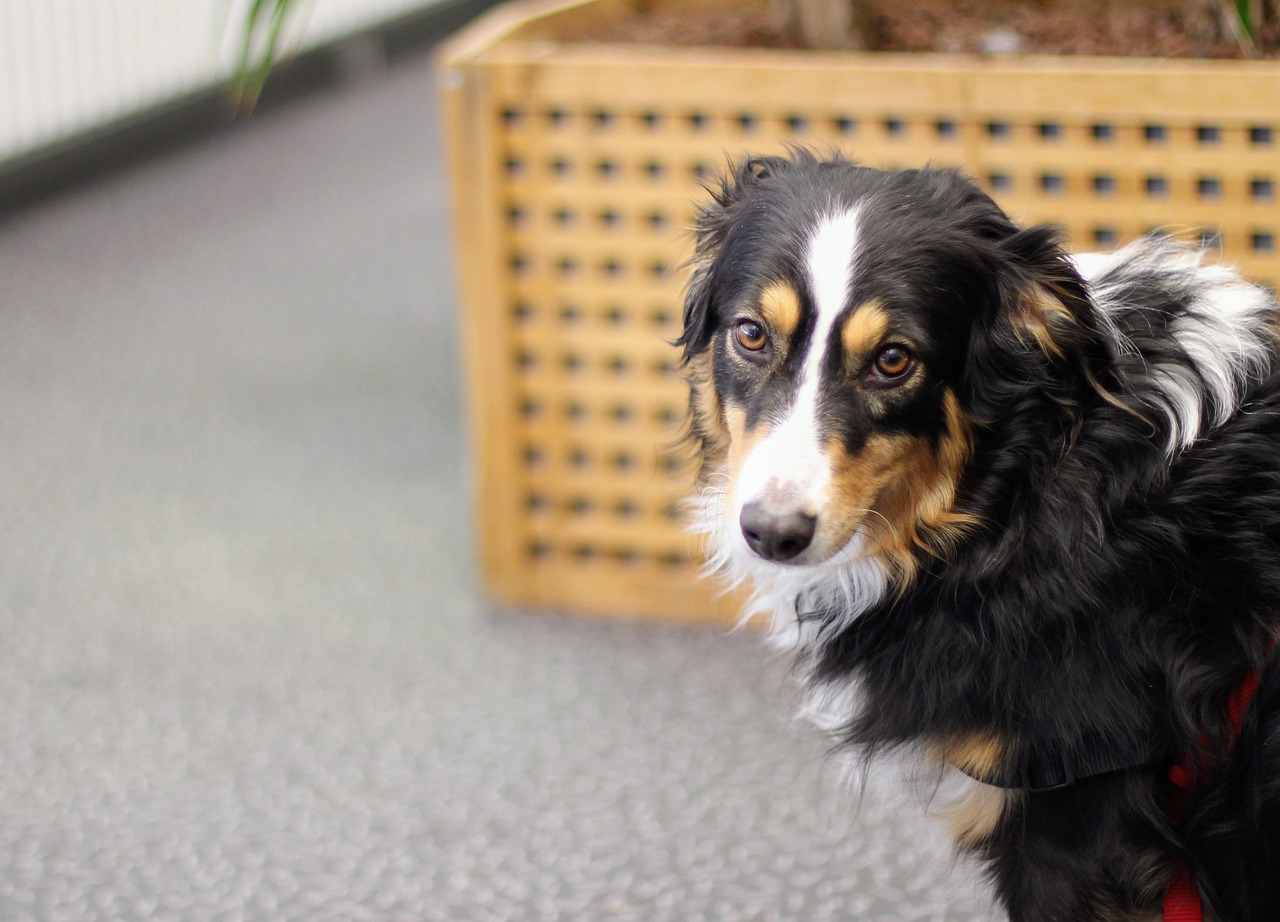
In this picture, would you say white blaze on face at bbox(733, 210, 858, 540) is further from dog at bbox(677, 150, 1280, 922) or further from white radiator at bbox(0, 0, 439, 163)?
white radiator at bbox(0, 0, 439, 163)

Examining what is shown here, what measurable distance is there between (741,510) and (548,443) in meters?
1.18

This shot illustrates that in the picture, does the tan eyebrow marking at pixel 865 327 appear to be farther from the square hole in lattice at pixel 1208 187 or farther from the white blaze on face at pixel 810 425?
the square hole in lattice at pixel 1208 187

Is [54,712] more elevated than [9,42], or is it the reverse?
[9,42]

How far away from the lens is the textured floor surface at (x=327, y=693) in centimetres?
194

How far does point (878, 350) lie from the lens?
141 centimetres

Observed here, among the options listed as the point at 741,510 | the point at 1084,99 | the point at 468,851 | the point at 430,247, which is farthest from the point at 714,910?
the point at 430,247

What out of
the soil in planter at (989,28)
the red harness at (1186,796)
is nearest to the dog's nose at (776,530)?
the red harness at (1186,796)

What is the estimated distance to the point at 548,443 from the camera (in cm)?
252

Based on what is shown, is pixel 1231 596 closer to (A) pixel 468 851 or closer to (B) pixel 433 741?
(A) pixel 468 851

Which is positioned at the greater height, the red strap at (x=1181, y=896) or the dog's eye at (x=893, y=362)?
the dog's eye at (x=893, y=362)

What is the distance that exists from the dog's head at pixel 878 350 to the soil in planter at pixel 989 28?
116 centimetres

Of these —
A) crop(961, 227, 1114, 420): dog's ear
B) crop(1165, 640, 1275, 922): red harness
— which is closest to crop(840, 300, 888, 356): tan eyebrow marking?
crop(961, 227, 1114, 420): dog's ear

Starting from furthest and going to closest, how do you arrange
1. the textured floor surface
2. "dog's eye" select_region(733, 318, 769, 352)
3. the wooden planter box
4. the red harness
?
the wooden planter box
the textured floor surface
"dog's eye" select_region(733, 318, 769, 352)
the red harness

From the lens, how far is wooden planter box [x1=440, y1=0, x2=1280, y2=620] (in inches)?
82.7
